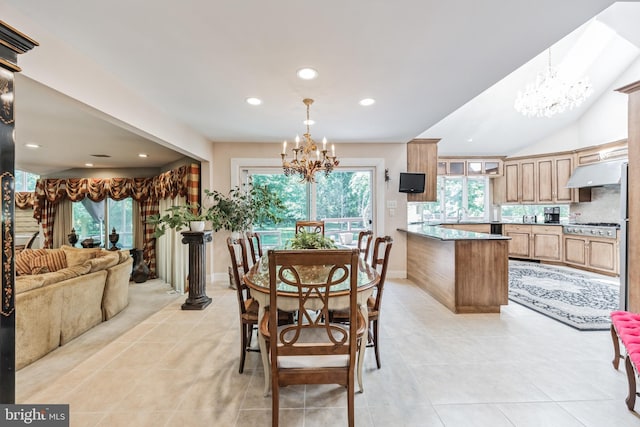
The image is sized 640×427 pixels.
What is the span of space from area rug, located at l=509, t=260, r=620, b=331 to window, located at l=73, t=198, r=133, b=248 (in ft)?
25.9

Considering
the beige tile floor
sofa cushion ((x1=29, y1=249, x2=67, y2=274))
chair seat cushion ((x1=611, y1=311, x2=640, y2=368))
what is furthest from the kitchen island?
sofa cushion ((x1=29, y1=249, x2=67, y2=274))

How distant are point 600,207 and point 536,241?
1261 mm

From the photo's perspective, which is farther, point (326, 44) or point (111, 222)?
point (111, 222)

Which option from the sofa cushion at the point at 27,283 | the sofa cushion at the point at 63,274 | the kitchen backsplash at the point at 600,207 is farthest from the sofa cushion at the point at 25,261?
the kitchen backsplash at the point at 600,207

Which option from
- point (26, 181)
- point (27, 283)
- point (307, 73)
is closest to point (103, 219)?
point (26, 181)

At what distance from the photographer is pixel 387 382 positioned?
1903mm

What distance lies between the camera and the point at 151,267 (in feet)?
18.9

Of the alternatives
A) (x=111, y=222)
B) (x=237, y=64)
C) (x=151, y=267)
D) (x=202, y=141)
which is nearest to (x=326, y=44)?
(x=237, y=64)

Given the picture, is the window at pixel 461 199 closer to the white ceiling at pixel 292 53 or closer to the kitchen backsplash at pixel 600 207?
the kitchen backsplash at pixel 600 207

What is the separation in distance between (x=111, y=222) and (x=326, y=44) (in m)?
6.92

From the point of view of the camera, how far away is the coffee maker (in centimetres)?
579

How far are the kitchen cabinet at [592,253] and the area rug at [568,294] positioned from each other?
6.9 inches

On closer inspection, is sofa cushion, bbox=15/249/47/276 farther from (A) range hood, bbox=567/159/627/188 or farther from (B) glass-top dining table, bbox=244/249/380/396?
(A) range hood, bbox=567/159/627/188

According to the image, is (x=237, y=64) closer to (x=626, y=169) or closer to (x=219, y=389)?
(x=219, y=389)
